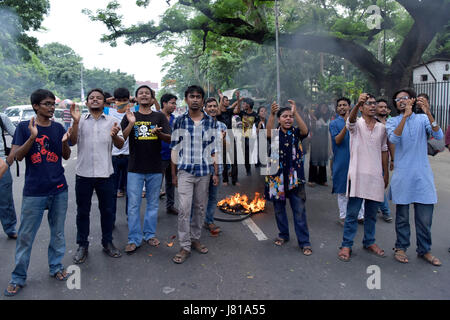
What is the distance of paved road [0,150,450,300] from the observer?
316cm

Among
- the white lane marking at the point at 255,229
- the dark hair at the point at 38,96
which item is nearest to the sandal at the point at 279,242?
the white lane marking at the point at 255,229

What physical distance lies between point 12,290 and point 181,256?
1686 millimetres

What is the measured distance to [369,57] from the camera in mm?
12648

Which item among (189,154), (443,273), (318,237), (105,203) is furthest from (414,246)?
(105,203)

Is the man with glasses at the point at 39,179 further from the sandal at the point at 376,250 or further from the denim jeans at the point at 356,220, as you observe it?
the sandal at the point at 376,250

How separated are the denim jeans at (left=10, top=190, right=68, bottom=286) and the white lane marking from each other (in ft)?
8.13

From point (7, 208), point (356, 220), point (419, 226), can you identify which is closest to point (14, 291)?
point (7, 208)

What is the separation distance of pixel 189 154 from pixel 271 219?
2084 mm

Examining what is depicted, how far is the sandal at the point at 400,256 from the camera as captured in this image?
3771 mm

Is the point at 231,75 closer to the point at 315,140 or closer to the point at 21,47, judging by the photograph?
the point at 21,47

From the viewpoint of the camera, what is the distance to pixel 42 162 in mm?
3338

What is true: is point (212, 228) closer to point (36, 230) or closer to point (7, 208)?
point (36, 230)

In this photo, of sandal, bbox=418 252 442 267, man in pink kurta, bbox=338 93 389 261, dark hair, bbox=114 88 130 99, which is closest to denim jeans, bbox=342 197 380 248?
man in pink kurta, bbox=338 93 389 261

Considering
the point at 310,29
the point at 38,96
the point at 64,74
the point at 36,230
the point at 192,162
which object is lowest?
the point at 36,230
